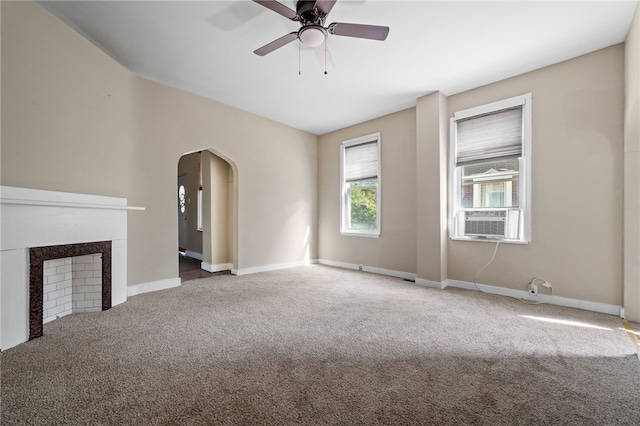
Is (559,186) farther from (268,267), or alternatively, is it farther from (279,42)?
(268,267)

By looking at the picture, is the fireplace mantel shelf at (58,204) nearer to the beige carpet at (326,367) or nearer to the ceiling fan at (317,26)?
the beige carpet at (326,367)

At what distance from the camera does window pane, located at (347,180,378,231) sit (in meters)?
5.31

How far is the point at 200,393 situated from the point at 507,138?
14.4 feet

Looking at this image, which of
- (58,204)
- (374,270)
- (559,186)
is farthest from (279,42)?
(374,270)

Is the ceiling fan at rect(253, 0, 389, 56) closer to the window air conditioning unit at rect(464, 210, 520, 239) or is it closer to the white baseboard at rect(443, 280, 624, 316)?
the window air conditioning unit at rect(464, 210, 520, 239)

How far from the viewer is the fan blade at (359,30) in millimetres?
2303

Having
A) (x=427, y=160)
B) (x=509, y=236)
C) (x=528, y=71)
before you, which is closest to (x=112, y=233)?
(x=427, y=160)

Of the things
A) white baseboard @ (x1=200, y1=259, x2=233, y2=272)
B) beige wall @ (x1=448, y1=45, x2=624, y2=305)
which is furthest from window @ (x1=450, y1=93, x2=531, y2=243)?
white baseboard @ (x1=200, y1=259, x2=233, y2=272)

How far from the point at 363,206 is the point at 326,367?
3928 millimetres

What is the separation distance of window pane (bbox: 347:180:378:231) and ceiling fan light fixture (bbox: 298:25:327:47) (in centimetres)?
317

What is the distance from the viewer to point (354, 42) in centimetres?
291

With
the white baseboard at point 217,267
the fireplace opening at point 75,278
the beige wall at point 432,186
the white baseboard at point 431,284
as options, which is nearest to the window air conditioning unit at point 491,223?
the beige wall at point 432,186

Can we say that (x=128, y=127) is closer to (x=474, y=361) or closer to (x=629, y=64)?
(x=474, y=361)

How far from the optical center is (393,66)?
11.1 feet
